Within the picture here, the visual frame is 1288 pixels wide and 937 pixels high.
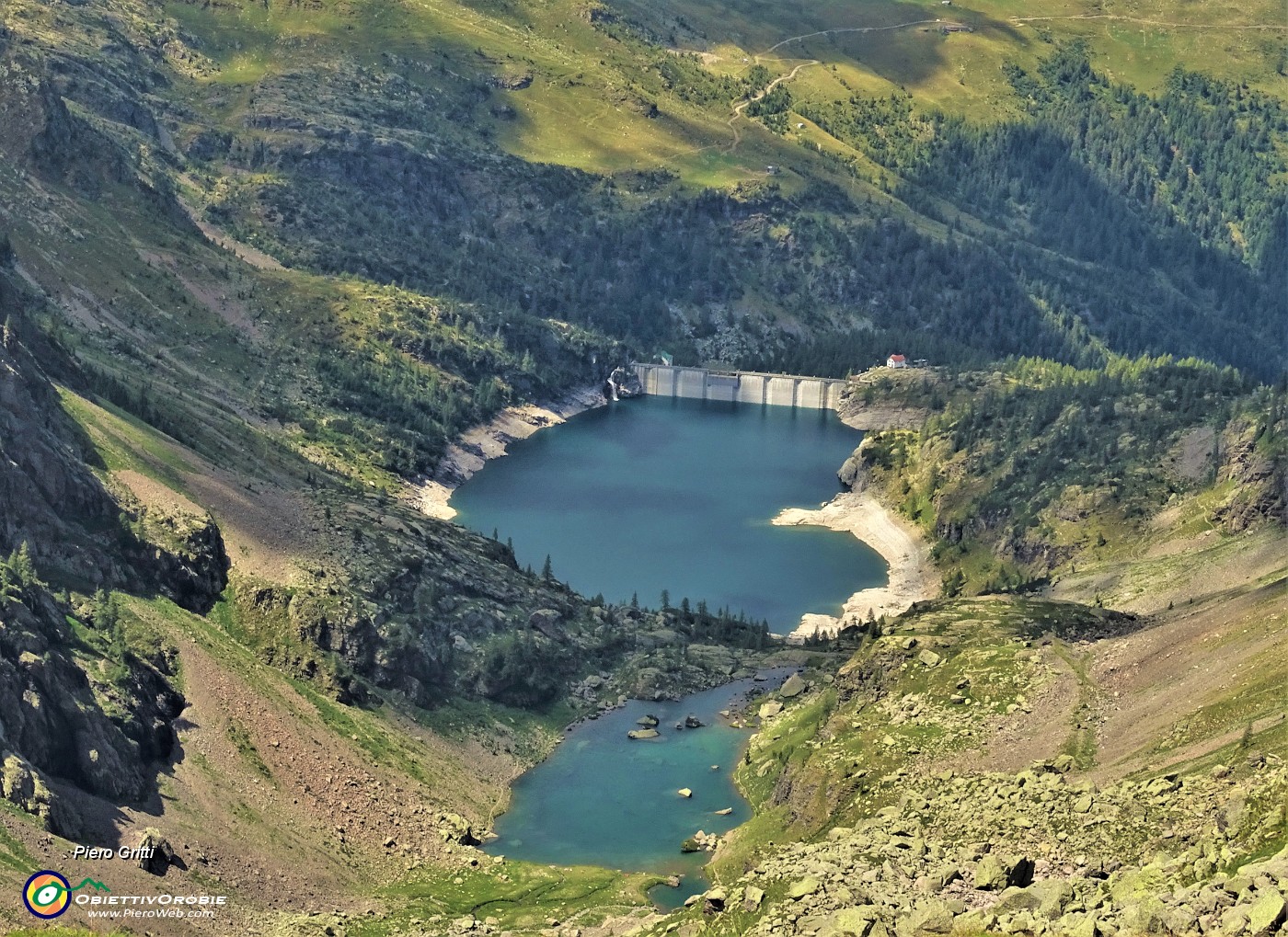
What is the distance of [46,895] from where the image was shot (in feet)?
418

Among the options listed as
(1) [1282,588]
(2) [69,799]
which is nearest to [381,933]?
(2) [69,799]

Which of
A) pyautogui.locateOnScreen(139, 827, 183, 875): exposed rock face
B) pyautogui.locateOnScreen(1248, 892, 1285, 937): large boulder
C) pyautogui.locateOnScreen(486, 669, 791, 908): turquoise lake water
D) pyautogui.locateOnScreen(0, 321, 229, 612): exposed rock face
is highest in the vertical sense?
pyautogui.locateOnScreen(1248, 892, 1285, 937): large boulder

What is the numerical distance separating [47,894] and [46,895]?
13cm

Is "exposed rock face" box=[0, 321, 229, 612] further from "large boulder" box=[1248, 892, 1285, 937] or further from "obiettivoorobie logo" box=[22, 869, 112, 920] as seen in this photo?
"large boulder" box=[1248, 892, 1285, 937]

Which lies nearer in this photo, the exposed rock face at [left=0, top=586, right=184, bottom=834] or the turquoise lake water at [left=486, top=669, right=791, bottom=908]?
the exposed rock face at [left=0, top=586, right=184, bottom=834]

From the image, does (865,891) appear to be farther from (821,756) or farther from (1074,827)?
(821,756)

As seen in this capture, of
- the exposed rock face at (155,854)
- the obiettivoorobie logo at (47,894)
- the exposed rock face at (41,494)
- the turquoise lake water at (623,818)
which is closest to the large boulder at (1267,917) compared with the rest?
the obiettivoorobie logo at (47,894)

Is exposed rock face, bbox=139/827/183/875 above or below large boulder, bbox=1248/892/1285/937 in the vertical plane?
below

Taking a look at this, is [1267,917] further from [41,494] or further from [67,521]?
[41,494]

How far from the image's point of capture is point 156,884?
471ft

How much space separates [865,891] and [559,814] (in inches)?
2519

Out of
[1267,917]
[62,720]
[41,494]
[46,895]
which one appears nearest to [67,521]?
[41,494]

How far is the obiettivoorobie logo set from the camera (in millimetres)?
125562

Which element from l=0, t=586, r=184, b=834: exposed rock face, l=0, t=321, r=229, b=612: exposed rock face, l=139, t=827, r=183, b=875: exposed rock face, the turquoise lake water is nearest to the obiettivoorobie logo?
l=0, t=586, r=184, b=834: exposed rock face
